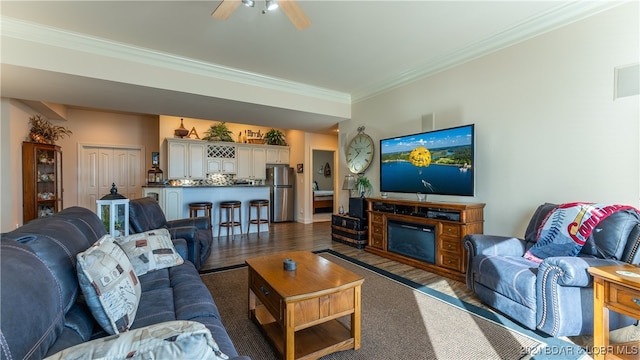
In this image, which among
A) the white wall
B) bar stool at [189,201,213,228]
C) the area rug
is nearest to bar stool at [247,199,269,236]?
bar stool at [189,201,213,228]

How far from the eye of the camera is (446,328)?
2135mm

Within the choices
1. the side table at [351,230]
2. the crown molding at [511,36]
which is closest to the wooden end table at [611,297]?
the crown molding at [511,36]

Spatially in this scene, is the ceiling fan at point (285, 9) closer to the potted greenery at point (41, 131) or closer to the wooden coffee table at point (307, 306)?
the wooden coffee table at point (307, 306)

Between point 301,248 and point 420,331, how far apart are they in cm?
276

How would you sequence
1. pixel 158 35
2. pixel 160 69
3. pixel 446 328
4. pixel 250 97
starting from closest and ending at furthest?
pixel 446 328 → pixel 158 35 → pixel 160 69 → pixel 250 97

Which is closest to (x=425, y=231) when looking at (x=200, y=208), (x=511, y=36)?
(x=511, y=36)

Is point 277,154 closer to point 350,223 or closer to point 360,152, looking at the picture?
point 360,152

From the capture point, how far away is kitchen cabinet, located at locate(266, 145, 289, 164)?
25.8ft

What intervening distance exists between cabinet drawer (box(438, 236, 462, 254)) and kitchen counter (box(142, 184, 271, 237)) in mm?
4046

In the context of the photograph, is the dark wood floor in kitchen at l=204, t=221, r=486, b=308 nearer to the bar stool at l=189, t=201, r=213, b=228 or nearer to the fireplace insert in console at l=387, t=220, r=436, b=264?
the fireplace insert in console at l=387, t=220, r=436, b=264

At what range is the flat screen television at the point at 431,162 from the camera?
3236 mm

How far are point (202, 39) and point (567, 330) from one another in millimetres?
4326

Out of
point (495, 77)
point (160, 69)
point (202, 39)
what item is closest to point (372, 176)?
point (495, 77)

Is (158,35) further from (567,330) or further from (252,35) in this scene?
(567,330)
